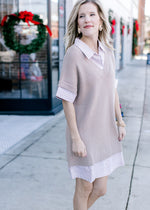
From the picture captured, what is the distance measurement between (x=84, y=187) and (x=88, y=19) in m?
1.22

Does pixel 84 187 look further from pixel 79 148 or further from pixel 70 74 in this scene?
pixel 70 74

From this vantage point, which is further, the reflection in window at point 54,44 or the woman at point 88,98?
the reflection in window at point 54,44

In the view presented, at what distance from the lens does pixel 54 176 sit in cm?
383

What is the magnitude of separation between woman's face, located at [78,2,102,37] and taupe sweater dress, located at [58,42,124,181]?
15 centimetres

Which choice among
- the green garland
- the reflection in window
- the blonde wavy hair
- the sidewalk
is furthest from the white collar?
the reflection in window

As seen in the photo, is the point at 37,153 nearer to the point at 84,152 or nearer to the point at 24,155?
the point at 24,155

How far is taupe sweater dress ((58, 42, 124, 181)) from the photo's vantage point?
2105 millimetres

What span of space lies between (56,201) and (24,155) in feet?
4.78

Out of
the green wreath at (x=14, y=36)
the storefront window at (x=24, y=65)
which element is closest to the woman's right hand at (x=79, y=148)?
the green wreath at (x=14, y=36)

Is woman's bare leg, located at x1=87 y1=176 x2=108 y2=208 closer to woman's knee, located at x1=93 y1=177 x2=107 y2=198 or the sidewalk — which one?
woman's knee, located at x1=93 y1=177 x2=107 y2=198

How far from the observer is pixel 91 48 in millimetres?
2225

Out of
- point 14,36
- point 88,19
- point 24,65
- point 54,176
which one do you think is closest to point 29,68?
point 24,65

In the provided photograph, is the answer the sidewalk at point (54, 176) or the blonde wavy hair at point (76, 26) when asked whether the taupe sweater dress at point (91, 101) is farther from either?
the sidewalk at point (54, 176)

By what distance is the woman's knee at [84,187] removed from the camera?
228 cm
